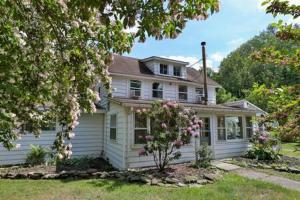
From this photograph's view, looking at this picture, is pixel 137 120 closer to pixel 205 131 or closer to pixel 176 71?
pixel 205 131

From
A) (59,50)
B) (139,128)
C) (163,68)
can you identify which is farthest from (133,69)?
(59,50)

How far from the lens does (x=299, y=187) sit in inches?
308

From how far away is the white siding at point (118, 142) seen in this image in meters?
10.6

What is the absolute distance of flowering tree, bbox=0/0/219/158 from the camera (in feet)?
9.14

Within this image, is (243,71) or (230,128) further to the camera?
(243,71)

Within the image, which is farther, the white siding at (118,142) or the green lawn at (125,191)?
the white siding at (118,142)

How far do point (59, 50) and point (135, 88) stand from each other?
12216mm

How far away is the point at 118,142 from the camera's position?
11250 millimetres

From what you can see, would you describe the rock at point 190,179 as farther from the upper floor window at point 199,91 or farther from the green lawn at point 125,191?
the upper floor window at point 199,91

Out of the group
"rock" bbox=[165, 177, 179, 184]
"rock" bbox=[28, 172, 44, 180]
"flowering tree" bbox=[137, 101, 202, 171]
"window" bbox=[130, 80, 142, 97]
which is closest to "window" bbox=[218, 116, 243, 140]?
"flowering tree" bbox=[137, 101, 202, 171]

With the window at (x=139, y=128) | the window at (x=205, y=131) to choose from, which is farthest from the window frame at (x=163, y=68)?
the window at (x=139, y=128)

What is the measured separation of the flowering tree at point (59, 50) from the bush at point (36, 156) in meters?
7.12

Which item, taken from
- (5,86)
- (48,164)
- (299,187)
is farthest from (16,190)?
(299,187)

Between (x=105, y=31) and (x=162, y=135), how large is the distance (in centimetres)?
615
